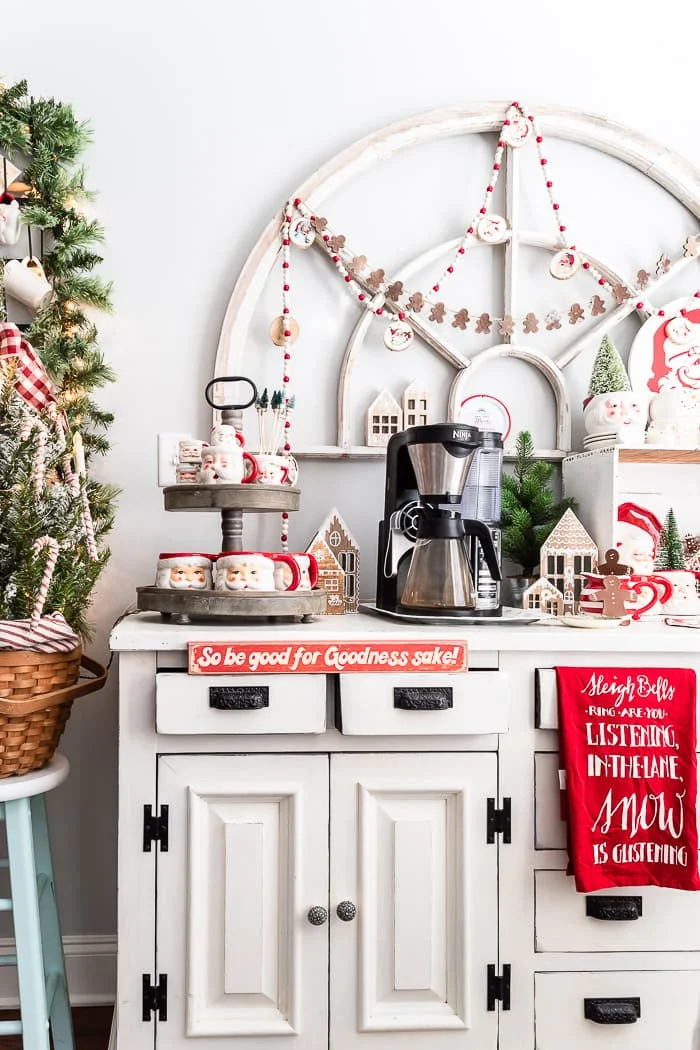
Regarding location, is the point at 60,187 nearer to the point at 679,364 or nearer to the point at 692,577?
the point at 679,364

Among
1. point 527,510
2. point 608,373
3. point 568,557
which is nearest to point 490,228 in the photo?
point 608,373

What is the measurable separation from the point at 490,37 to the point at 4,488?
70.3 inches

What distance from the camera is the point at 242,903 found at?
5.14 ft

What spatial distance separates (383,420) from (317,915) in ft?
3.91

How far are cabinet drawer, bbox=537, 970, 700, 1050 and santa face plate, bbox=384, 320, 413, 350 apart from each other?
4.88 feet

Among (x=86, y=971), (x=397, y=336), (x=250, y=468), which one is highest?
(x=397, y=336)

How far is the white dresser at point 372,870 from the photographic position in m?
1.56

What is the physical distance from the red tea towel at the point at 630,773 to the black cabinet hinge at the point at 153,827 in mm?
781

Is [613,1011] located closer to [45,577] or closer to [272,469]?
[272,469]

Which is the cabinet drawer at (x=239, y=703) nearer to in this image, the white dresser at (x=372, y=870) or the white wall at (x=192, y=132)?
the white dresser at (x=372, y=870)

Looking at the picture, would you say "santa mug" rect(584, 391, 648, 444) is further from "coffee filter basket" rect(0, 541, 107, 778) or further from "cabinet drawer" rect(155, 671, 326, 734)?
"coffee filter basket" rect(0, 541, 107, 778)

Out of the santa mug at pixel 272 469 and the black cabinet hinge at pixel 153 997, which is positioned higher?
the santa mug at pixel 272 469

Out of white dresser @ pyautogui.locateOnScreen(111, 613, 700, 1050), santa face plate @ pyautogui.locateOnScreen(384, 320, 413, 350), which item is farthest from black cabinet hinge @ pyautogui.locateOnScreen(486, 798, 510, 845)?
santa face plate @ pyautogui.locateOnScreen(384, 320, 413, 350)

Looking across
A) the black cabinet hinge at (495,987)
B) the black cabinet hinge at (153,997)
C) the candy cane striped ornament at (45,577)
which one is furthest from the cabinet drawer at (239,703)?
the black cabinet hinge at (495,987)
